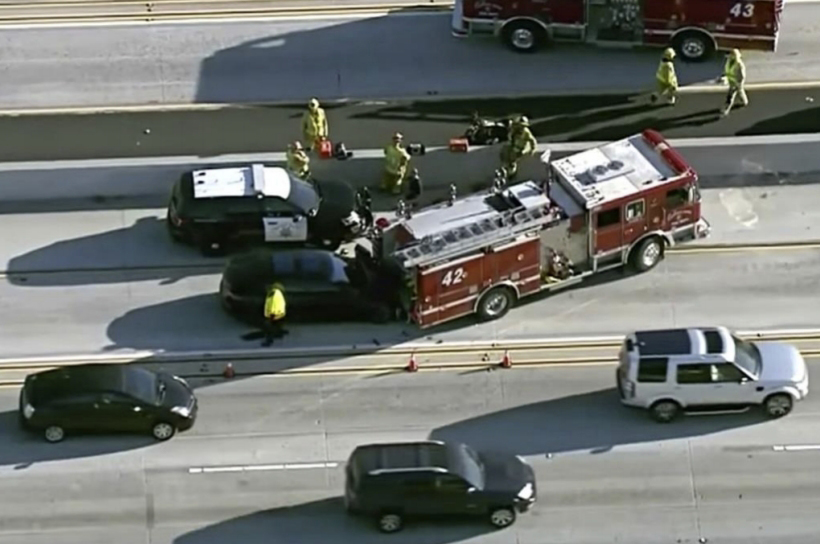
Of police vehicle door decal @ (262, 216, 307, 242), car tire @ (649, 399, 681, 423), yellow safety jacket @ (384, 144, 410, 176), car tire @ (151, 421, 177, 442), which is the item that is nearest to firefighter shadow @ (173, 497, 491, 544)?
car tire @ (151, 421, 177, 442)

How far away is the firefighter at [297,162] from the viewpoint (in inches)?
1784

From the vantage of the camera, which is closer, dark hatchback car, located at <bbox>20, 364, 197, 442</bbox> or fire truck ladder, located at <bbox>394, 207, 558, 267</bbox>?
dark hatchback car, located at <bbox>20, 364, 197, 442</bbox>

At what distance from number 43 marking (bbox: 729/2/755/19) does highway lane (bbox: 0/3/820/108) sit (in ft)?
4.11

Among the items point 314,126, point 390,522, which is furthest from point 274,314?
point 314,126

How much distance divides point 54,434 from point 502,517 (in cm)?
852

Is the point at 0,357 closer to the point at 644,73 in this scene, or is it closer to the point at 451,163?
the point at 451,163

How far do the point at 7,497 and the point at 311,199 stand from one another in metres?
9.67

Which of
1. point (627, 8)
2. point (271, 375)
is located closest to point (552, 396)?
point (271, 375)

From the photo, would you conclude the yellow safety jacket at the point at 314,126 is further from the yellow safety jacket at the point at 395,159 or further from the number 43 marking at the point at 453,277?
the number 43 marking at the point at 453,277

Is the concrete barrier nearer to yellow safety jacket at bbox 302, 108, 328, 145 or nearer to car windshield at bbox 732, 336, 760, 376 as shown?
yellow safety jacket at bbox 302, 108, 328, 145

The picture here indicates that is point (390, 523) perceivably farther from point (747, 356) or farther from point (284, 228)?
point (284, 228)

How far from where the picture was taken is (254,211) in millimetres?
44156

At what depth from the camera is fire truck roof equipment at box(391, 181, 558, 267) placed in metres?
41.6

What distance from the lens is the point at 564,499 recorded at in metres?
39.0
